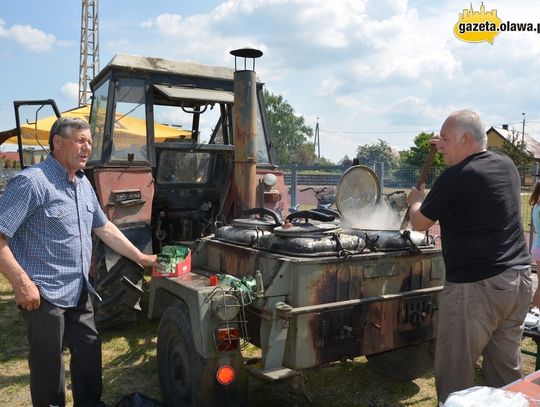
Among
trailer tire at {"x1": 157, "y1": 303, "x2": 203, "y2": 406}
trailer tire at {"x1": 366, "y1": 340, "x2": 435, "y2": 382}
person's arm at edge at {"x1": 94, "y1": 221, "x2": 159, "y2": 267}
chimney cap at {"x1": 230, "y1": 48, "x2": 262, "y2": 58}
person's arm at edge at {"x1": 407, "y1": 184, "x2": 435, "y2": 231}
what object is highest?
chimney cap at {"x1": 230, "y1": 48, "x2": 262, "y2": 58}

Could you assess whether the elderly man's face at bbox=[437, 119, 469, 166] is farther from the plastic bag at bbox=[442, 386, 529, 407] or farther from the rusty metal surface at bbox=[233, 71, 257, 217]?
the rusty metal surface at bbox=[233, 71, 257, 217]

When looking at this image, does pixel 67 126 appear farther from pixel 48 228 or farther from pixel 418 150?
pixel 418 150

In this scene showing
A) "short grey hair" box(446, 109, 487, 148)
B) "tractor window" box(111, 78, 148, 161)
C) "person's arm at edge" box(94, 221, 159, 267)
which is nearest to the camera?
"short grey hair" box(446, 109, 487, 148)

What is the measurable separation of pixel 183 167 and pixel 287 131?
196ft

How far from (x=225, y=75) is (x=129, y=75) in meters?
1.13

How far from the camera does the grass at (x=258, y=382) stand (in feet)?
12.9

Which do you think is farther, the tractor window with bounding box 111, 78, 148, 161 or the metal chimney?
the tractor window with bounding box 111, 78, 148, 161

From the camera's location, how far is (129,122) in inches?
209

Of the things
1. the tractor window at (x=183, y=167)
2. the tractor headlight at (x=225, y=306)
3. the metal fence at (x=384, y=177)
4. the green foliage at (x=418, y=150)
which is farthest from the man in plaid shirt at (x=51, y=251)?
the green foliage at (x=418, y=150)

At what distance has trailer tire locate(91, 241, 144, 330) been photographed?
476 cm

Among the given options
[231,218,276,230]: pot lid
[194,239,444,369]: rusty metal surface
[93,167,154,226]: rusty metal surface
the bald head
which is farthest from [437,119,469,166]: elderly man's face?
[93,167,154,226]: rusty metal surface

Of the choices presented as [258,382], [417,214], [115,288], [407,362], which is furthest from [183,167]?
[417,214]

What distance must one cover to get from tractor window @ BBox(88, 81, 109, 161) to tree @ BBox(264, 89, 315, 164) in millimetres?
55438

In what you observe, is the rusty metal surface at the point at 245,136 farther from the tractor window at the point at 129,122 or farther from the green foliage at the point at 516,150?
the green foliage at the point at 516,150
